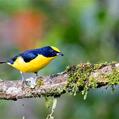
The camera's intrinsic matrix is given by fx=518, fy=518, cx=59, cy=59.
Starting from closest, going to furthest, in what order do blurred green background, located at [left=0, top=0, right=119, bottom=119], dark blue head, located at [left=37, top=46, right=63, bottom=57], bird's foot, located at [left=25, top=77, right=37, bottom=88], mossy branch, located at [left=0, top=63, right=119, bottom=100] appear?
1. mossy branch, located at [left=0, top=63, right=119, bottom=100]
2. dark blue head, located at [left=37, top=46, right=63, bottom=57]
3. bird's foot, located at [left=25, top=77, right=37, bottom=88]
4. blurred green background, located at [left=0, top=0, right=119, bottom=119]

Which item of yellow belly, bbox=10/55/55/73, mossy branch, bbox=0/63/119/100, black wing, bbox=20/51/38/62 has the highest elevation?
black wing, bbox=20/51/38/62

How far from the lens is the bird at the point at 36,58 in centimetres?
387

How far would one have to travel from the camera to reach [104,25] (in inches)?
215

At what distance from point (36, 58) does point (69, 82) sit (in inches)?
12.1

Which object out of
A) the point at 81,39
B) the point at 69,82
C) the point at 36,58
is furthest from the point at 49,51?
the point at 81,39

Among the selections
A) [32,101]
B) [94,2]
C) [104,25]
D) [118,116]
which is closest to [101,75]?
[118,116]

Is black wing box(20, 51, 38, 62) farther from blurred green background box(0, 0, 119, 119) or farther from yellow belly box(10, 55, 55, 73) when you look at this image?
blurred green background box(0, 0, 119, 119)

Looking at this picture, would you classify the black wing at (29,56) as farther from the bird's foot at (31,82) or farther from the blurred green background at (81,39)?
the blurred green background at (81,39)

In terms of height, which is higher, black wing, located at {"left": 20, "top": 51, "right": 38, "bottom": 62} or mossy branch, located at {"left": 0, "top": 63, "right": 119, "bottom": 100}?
black wing, located at {"left": 20, "top": 51, "right": 38, "bottom": 62}

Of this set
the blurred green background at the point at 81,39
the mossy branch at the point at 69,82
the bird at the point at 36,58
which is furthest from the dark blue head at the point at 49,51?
the blurred green background at the point at 81,39

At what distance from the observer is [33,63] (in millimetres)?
3938

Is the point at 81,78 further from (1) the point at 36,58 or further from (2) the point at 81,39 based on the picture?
(2) the point at 81,39

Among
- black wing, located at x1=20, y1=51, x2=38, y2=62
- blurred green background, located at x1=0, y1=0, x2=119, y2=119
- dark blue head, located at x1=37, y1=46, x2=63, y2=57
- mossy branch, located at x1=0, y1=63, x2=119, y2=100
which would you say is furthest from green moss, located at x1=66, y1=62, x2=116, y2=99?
blurred green background, located at x1=0, y1=0, x2=119, y2=119

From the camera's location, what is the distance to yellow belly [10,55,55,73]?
12.7 feet
